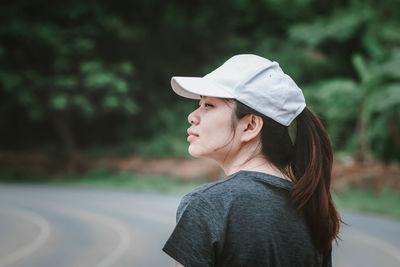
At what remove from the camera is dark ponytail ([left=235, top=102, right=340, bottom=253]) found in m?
1.32

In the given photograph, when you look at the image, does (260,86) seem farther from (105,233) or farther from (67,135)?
(67,135)

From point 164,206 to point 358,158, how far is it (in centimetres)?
799

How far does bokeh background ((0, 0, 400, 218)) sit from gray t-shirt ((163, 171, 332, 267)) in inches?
500

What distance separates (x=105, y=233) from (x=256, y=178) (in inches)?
359

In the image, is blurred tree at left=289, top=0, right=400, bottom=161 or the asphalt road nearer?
the asphalt road


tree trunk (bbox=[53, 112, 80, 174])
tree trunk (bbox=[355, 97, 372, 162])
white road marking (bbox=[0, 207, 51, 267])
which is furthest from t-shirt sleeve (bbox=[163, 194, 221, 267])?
tree trunk (bbox=[53, 112, 80, 174])

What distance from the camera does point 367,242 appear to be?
9047mm

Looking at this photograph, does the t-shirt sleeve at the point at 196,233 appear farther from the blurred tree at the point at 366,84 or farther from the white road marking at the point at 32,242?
the blurred tree at the point at 366,84

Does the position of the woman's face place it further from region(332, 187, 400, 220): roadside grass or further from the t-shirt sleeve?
region(332, 187, 400, 220): roadside grass

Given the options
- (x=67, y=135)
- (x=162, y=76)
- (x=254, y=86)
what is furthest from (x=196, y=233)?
(x=162, y=76)

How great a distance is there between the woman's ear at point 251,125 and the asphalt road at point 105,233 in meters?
3.88

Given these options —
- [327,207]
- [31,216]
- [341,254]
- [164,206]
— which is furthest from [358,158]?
[327,207]

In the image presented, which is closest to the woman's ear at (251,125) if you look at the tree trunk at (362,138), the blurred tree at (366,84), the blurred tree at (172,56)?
the blurred tree at (172,56)

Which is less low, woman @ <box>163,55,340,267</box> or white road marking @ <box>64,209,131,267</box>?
woman @ <box>163,55,340,267</box>
